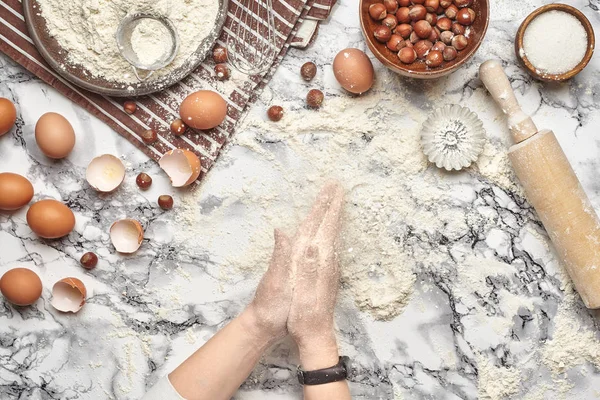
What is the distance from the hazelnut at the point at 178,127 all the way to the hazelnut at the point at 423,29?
579 millimetres

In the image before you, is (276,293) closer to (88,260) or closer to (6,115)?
(88,260)

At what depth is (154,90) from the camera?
163cm

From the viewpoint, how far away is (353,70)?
1.59 m

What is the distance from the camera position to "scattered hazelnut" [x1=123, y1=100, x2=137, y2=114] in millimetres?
1660

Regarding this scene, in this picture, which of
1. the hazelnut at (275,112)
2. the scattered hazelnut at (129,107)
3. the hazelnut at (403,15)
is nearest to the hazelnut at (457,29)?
the hazelnut at (403,15)

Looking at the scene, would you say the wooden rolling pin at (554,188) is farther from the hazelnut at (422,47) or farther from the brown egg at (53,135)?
the brown egg at (53,135)

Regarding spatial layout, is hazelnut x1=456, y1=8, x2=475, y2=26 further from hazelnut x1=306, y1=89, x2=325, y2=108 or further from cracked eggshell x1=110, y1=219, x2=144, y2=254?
cracked eggshell x1=110, y1=219, x2=144, y2=254

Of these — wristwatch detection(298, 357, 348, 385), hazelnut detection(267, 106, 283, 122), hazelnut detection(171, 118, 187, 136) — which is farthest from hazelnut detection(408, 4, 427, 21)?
wristwatch detection(298, 357, 348, 385)

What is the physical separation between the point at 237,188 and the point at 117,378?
551 mm

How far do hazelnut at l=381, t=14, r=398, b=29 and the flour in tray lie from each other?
0.38 m

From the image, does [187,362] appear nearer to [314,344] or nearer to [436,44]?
[314,344]

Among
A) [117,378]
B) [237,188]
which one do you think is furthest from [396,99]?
[117,378]

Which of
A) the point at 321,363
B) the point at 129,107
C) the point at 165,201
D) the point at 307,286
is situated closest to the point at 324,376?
the point at 321,363

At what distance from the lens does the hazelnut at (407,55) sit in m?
1.57
